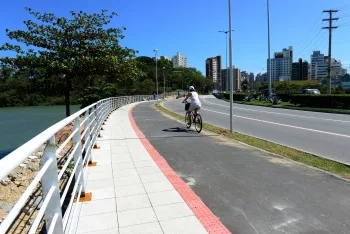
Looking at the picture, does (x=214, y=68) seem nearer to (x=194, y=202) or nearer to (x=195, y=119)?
(x=195, y=119)

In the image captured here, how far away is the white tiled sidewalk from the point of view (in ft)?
13.0

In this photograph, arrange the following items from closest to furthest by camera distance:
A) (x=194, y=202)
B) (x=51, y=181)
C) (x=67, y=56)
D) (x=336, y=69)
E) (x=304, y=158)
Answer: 1. (x=51, y=181)
2. (x=194, y=202)
3. (x=304, y=158)
4. (x=67, y=56)
5. (x=336, y=69)

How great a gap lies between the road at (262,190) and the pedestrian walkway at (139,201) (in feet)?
1.00

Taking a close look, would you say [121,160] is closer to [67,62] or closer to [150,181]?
[150,181]

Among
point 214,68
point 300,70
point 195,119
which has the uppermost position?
point 214,68

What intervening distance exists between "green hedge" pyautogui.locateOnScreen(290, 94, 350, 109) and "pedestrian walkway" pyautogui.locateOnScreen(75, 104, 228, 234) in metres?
21.5

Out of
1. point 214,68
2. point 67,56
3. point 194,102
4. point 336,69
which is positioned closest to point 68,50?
point 67,56

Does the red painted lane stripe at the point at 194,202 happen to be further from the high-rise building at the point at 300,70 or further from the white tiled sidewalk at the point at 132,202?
the high-rise building at the point at 300,70

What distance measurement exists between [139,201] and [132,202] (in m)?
0.11

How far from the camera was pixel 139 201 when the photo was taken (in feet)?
15.8

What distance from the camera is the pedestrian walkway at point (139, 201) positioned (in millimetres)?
3977

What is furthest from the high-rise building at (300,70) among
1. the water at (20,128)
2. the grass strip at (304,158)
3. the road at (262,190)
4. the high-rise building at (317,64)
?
the road at (262,190)

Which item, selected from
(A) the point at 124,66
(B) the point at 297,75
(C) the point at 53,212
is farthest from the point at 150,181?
(B) the point at 297,75

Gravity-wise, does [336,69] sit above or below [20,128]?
above
